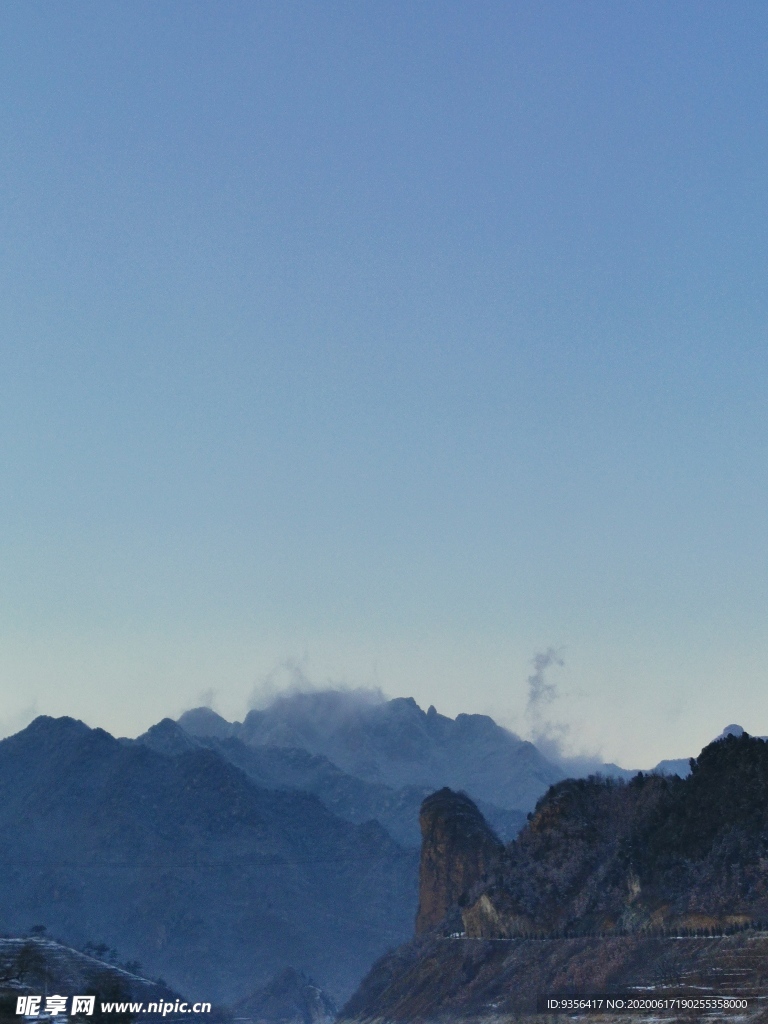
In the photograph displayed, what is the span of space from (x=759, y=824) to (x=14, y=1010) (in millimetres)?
84072

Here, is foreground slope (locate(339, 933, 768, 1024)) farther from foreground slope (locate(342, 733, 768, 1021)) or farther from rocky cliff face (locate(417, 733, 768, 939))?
rocky cliff face (locate(417, 733, 768, 939))

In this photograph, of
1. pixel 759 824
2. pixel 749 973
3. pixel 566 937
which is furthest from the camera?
pixel 566 937

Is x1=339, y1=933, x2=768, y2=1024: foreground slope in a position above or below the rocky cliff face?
below

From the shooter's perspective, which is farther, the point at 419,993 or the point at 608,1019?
the point at 419,993

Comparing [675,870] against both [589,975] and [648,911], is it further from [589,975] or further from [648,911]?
[589,975]

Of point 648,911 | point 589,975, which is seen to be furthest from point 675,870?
point 589,975

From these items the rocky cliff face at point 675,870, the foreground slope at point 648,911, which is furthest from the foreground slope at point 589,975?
the rocky cliff face at point 675,870

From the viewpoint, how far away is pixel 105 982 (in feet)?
627

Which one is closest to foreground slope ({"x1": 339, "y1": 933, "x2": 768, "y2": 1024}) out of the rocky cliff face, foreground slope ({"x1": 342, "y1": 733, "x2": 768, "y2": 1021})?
foreground slope ({"x1": 342, "y1": 733, "x2": 768, "y2": 1021})

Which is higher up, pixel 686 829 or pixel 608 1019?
pixel 686 829

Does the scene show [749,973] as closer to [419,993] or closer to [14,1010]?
[14,1010]

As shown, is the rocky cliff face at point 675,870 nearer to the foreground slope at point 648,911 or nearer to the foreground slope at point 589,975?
the foreground slope at point 648,911

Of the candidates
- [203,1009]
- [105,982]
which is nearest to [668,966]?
[203,1009]

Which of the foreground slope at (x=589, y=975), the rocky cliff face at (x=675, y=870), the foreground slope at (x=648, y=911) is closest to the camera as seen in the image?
the foreground slope at (x=589, y=975)
